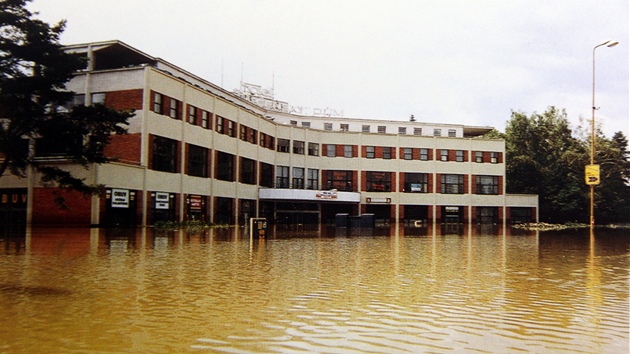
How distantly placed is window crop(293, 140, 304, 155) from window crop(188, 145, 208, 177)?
1832 cm

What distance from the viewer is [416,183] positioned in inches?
2682

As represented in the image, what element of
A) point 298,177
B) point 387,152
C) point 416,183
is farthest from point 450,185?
point 298,177

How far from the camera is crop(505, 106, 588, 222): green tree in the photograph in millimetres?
71750

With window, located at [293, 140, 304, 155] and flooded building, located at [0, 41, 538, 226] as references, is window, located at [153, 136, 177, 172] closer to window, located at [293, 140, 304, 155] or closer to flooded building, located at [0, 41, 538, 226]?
flooded building, located at [0, 41, 538, 226]

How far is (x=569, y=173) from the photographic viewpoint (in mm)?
72250

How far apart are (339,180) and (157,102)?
30.8m

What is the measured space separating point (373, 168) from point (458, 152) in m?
12.0

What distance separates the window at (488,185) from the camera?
70062 millimetres

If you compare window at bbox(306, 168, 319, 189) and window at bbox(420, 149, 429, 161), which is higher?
window at bbox(420, 149, 429, 161)

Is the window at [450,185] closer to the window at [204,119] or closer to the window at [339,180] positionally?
the window at [339,180]

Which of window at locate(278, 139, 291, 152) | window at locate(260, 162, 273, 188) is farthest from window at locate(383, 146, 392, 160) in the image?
window at locate(260, 162, 273, 188)

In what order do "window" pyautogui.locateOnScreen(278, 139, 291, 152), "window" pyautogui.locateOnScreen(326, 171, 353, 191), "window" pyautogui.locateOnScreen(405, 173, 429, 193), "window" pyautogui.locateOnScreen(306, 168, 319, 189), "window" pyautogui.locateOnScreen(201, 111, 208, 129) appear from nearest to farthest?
"window" pyautogui.locateOnScreen(201, 111, 208, 129), "window" pyautogui.locateOnScreen(278, 139, 291, 152), "window" pyautogui.locateOnScreen(306, 168, 319, 189), "window" pyautogui.locateOnScreen(326, 171, 353, 191), "window" pyautogui.locateOnScreen(405, 173, 429, 193)

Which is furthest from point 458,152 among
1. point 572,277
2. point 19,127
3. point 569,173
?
point 572,277

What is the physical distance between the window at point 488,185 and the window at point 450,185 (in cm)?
261
